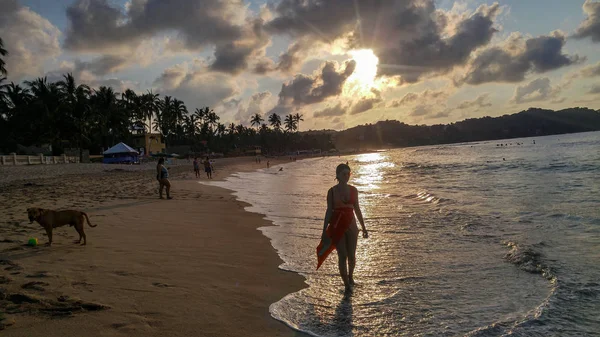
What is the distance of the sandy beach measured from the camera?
335cm

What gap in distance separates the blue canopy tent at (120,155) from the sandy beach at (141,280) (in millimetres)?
36193

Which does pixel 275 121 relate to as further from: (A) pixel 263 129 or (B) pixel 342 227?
(B) pixel 342 227

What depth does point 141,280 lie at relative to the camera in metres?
4.46

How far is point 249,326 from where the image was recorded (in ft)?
11.5

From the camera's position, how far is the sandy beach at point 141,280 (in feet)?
11.0

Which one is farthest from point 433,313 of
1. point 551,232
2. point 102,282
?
point 551,232

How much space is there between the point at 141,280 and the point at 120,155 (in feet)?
141

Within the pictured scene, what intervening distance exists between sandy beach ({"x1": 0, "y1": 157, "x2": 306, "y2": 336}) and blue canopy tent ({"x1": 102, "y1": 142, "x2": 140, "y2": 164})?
3619 cm

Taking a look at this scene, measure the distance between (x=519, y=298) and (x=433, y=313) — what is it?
1.20 metres

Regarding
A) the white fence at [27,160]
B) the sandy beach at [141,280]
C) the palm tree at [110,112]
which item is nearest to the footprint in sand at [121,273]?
the sandy beach at [141,280]

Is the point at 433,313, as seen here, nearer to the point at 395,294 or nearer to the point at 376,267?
the point at 395,294

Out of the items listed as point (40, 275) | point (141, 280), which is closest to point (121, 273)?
point (141, 280)

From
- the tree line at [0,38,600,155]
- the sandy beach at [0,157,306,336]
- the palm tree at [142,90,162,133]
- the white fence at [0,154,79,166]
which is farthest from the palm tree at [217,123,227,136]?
the sandy beach at [0,157,306,336]

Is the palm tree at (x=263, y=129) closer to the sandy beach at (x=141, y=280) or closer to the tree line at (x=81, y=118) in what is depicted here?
the tree line at (x=81, y=118)
